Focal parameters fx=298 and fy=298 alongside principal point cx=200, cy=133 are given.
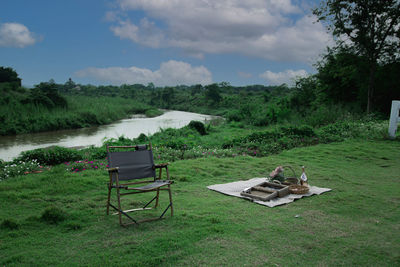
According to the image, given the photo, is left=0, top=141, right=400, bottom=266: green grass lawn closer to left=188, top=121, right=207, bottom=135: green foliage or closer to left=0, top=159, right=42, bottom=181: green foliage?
left=0, top=159, right=42, bottom=181: green foliage

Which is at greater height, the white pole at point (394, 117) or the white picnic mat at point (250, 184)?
the white pole at point (394, 117)

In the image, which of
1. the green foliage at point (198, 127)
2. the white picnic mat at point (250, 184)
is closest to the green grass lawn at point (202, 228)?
the white picnic mat at point (250, 184)

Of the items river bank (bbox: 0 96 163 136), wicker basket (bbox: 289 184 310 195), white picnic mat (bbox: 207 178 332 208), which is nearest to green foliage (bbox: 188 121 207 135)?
river bank (bbox: 0 96 163 136)

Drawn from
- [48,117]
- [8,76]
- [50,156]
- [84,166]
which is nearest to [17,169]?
[84,166]

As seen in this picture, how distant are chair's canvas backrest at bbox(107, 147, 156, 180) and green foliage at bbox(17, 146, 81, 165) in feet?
16.5

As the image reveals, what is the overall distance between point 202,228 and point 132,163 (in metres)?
1.54

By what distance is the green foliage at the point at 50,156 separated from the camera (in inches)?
330

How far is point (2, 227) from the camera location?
3.84 meters

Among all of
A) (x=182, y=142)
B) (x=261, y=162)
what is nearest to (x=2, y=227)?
(x=261, y=162)

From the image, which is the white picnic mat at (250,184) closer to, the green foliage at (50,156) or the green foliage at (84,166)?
the green foliage at (84,166)

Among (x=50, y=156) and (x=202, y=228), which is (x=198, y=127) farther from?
(x=202, y=228)

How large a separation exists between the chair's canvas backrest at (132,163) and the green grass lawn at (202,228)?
66cm

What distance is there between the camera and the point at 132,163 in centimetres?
459

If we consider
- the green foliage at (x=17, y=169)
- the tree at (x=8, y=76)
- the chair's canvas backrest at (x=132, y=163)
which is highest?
the tree at (x=8, y=76)
